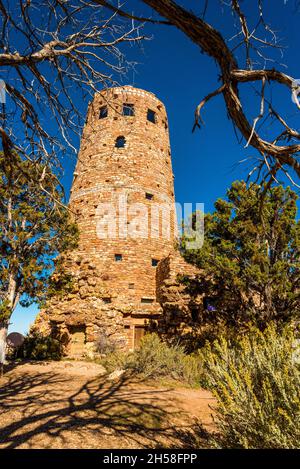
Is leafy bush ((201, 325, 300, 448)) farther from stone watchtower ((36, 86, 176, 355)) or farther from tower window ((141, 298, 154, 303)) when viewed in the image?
tower window ((141, 298, 154, 303))

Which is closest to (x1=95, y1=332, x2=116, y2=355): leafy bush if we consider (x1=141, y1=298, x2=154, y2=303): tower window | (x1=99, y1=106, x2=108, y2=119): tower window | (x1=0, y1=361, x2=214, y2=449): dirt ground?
(x1=141, y1=298, x2=154, y2=303): tower window

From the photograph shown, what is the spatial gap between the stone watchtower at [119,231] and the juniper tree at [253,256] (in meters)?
5.18

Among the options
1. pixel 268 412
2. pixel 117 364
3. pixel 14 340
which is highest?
pixel 268 412

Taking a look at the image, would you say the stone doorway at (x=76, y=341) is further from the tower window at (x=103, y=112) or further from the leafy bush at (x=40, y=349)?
the tower window at (x=103, y=112)

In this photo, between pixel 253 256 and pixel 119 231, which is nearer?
pixel 253 256

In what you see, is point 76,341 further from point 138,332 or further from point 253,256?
point 253,256

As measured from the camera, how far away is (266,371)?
3422mm

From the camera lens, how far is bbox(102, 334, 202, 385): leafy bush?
765cm

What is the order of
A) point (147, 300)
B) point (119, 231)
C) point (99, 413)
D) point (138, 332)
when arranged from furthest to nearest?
point (119, 231) → point (147, 300) → point (138, 332) → point (99, 413)

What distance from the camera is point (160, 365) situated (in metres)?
7.99

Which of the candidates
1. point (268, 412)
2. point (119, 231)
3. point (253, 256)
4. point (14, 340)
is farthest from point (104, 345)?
point (268, 412)

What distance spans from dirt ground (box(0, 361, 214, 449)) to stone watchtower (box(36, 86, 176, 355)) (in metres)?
5.40

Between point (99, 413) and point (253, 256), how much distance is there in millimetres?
5702
